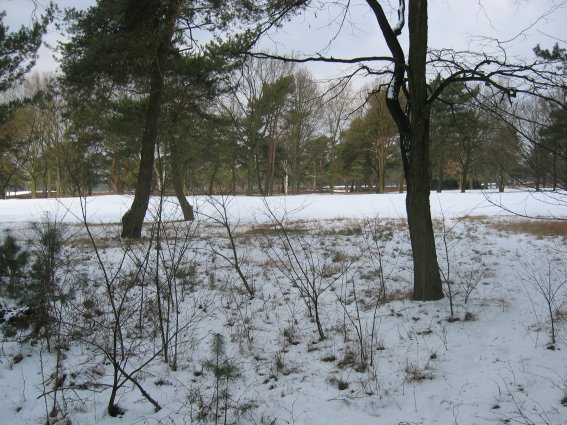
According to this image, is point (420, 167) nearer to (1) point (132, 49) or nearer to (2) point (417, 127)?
(2) point (417, 127)

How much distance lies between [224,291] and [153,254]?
247cm

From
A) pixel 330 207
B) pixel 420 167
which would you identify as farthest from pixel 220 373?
pixel 330 207

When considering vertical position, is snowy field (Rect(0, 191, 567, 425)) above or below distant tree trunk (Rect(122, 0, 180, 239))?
below

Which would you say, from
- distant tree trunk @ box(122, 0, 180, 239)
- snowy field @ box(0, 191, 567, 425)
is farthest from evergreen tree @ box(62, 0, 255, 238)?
snowy field @ box(0, 191, 567, 425)

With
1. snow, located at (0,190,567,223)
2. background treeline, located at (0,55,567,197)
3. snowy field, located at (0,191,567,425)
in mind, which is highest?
background treeline, located at (0,55,567,197)

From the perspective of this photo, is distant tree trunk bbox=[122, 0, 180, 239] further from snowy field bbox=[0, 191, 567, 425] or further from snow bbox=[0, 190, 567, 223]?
snow bbox=[0, 190, 567, 223]

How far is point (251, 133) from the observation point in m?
14.3

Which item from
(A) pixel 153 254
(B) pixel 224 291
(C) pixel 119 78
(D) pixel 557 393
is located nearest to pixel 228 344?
(B) pixel 224 291

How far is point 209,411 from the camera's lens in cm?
273

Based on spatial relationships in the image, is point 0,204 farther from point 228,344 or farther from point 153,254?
point 228,344

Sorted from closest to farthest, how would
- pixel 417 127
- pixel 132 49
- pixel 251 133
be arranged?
pixel 417 127
pixel 132 49
pixel 251 133

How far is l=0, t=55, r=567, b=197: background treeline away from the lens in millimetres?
3699

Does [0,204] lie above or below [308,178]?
below

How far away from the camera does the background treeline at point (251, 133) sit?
146 inches
